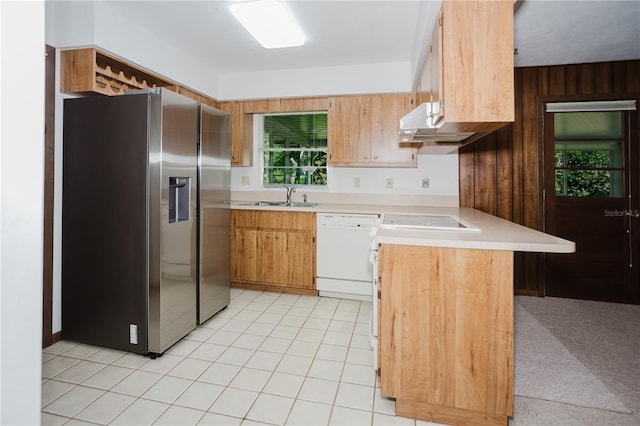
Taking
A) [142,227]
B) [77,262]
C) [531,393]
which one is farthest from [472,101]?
[77,262]

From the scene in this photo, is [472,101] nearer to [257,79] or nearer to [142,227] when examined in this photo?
[142,227]

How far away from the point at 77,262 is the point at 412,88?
10.8 feet

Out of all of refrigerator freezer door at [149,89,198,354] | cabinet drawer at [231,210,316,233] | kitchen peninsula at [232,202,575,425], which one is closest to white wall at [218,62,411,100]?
cabinet drawer at [231,210,316,233]

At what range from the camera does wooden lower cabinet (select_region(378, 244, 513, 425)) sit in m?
1.60

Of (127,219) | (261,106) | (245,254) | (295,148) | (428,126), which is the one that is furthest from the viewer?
(295,148)

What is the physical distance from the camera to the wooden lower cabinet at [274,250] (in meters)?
3.58

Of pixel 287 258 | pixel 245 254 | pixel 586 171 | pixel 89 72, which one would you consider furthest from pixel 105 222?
pixel 586 171

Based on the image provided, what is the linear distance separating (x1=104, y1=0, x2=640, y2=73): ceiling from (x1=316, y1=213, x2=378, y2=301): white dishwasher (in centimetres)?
163

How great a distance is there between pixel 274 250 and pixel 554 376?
100 inches

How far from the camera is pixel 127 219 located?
228 cm

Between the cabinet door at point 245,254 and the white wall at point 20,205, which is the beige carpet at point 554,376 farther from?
the cabinet door at point 245,254

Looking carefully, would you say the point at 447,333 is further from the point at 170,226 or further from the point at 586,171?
the point at 586,171

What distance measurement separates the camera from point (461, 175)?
371 cm

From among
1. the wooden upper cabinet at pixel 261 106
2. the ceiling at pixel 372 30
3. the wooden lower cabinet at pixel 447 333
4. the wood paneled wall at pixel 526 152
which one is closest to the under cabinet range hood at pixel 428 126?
the ceiling at pixel 372 30
